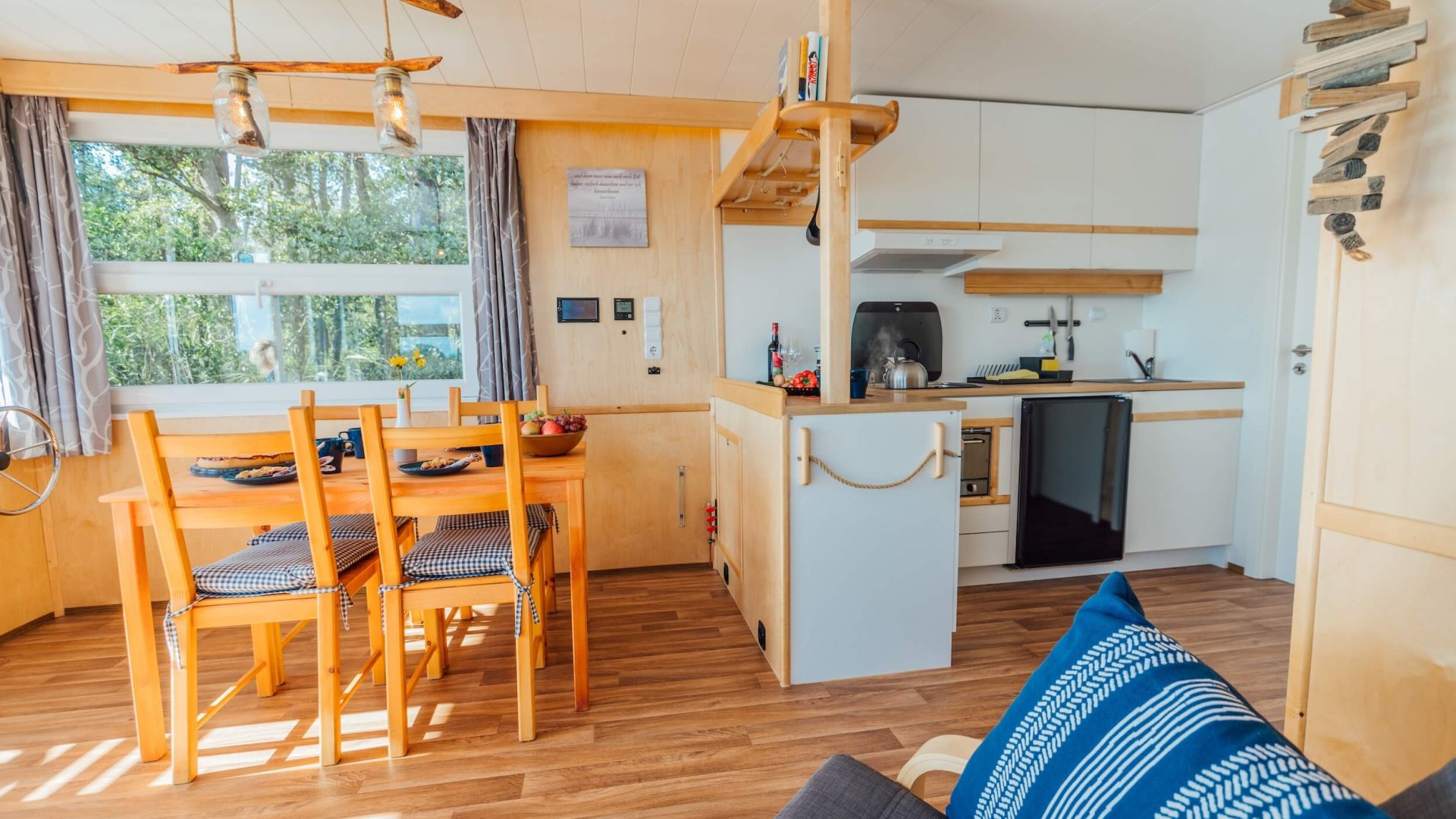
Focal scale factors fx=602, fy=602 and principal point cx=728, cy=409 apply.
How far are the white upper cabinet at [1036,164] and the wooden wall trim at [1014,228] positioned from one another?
2cm

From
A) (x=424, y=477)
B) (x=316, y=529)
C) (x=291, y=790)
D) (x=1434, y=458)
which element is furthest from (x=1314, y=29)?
(x=291, y=790)

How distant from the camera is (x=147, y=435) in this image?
1.51 meters

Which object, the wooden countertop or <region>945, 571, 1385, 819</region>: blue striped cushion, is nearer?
<region>945, 571, 1385, 819</region>: blue striped cushion

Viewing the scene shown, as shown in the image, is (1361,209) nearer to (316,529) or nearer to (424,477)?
(424,477)

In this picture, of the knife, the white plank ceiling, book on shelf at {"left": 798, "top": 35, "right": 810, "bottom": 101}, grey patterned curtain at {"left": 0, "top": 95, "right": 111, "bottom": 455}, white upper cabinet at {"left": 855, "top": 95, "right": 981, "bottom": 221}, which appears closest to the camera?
book on shelf at {"left": 798, "top": 35, "right": 810, "bottom": 101}

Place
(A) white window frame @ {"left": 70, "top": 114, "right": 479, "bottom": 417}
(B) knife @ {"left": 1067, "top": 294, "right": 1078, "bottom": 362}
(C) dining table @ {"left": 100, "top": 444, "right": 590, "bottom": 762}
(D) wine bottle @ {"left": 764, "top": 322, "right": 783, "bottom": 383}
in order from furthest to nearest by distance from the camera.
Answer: (B) knife @ {"left": 1067, "top": 294, "right": 1078, "bottom": 362}
(D) wine bottle @ {"left": 764, "top": 322, "right": 783, "bottom": 383}
(A) white window frame @ {"left": 70, "top": 114, "right": 479, "bottom": 417}
(C) dining table @ {"left": 100, "top": 444, "right": 590, "bottom": 762}

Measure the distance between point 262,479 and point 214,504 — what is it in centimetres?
13

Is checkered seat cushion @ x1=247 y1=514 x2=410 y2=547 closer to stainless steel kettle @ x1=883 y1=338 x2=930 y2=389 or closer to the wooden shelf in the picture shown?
the wooden shelf

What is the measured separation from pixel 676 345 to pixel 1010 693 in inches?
85.4

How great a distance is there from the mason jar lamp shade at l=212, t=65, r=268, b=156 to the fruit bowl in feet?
3.80

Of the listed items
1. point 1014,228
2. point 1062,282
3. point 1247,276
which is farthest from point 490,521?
point 1247,276

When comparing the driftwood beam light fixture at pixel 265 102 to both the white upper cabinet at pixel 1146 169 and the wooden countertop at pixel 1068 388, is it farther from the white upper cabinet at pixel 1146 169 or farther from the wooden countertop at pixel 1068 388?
the white upper cabinet at pixel 1146 169

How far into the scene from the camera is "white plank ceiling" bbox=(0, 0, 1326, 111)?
219cm

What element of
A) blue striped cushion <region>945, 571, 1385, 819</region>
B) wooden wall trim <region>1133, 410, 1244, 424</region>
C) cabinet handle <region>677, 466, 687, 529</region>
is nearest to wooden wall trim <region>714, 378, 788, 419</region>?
cabinet handle <region>677, 466, 687, 529</region>
